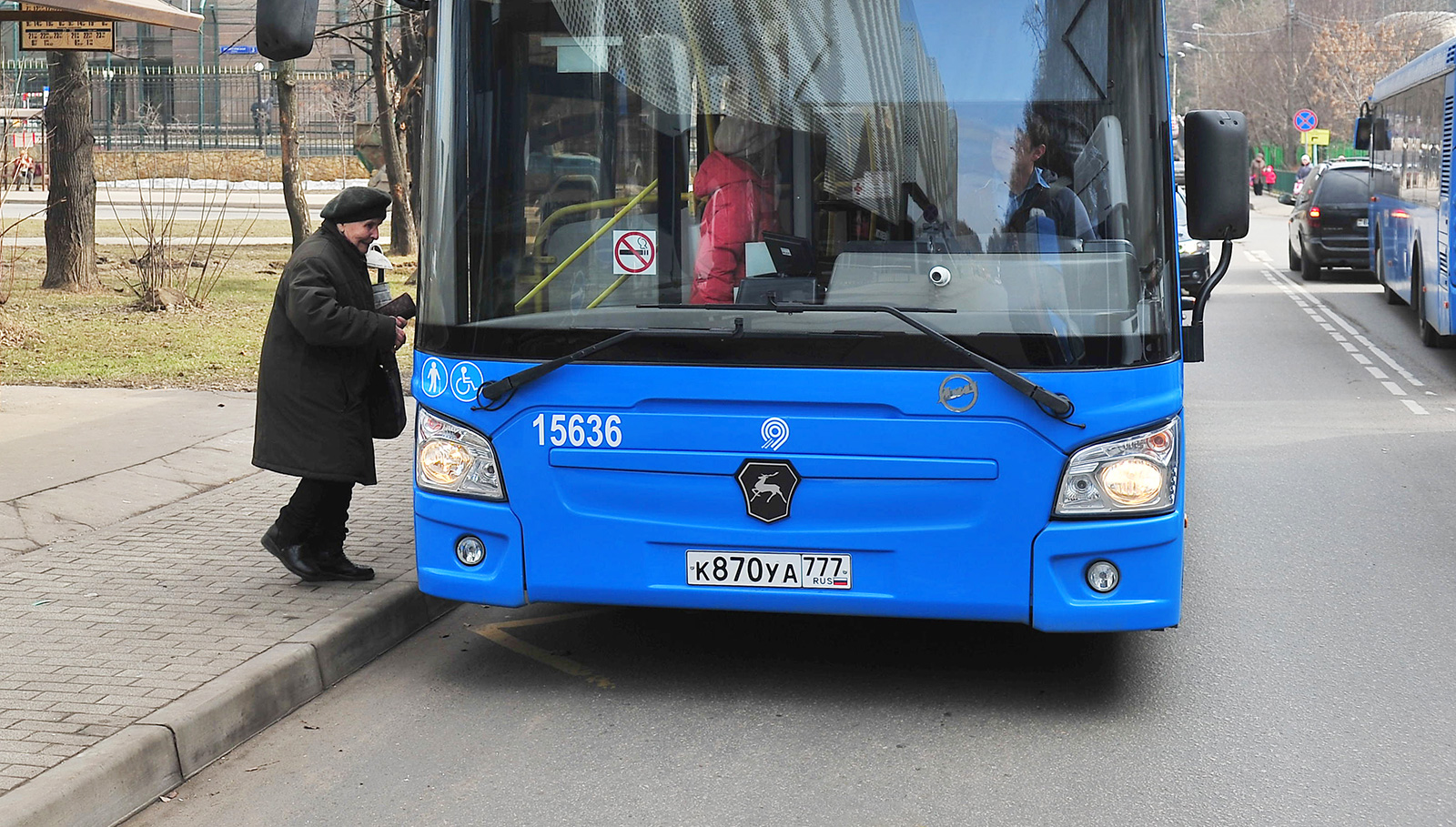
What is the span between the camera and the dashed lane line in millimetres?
13656

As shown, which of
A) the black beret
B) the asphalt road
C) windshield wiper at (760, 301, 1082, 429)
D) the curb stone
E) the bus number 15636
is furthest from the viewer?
the black beret

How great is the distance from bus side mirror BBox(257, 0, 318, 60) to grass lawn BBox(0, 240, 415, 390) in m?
7.67

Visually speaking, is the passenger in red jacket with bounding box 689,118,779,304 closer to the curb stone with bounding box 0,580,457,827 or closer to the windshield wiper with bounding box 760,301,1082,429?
the windshield wiper with bounding box 760,301,1082,429

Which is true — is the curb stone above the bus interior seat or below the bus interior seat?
below

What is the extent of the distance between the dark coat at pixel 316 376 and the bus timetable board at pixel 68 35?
20.9ft

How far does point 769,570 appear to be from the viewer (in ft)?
17.3

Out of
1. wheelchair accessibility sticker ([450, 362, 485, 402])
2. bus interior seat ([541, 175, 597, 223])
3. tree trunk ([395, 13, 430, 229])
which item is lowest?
wheelchair accessibility sticker ([450, 362, 485, 402])

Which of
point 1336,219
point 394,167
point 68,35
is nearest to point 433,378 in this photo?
point 68,35

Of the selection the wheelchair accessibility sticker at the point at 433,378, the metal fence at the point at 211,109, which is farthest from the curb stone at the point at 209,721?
the metal fence at the point at 211,109

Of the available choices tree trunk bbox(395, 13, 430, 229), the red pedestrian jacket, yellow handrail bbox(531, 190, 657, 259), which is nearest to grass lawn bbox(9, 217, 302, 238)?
tree trunk bbox(395, 13, 430, 229)

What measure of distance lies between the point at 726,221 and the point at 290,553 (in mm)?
2446

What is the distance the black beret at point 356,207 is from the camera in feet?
21.0

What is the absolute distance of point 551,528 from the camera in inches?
213

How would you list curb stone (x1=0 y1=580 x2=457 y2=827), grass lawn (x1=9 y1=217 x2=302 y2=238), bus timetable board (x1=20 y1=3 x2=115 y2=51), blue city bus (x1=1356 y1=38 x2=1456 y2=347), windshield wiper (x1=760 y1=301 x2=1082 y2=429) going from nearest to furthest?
curb stone (x1=0 y1=580 x2=457 y2=827)
windshield wiper (x1=760 y1=301 x2=1082 y2=429)
bus timetable board (x1=20 y1=3 x2=115 y2=51)
blue city bus (x1=1356 y1=38 x2=1456 y2=347)
grass lawn (x1=9 y1=217 x2=302 y2=238)
